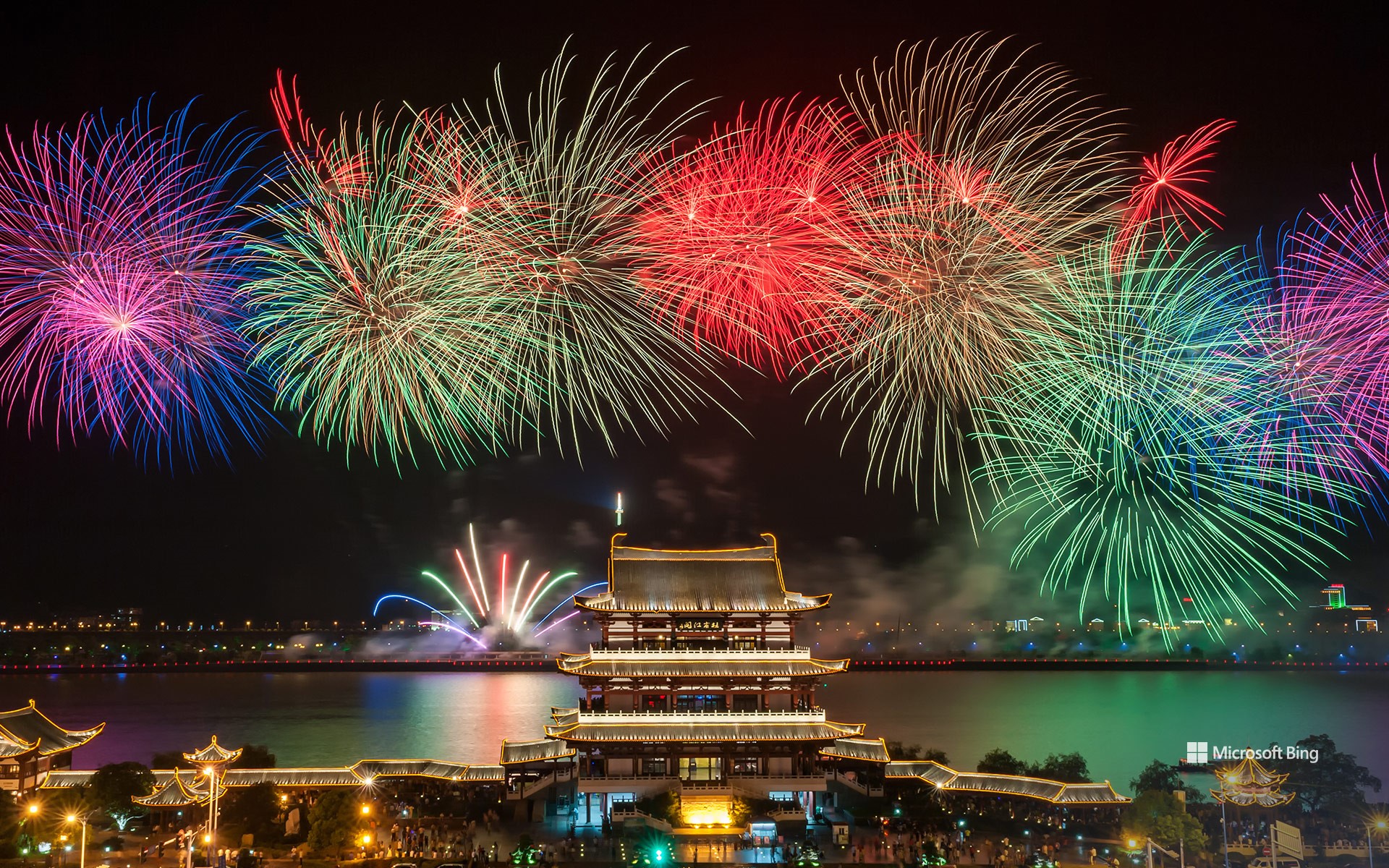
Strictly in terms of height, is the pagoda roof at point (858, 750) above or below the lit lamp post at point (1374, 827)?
above

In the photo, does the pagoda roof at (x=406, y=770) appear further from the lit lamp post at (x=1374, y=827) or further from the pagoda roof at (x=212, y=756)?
the lit lamp post at (x=1374, y=827)

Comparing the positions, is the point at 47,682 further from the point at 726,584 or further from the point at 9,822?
the point at 726,584

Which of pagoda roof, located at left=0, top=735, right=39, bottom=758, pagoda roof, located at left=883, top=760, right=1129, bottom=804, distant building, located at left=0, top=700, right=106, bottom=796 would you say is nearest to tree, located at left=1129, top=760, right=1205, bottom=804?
pagoda roof, located at left=883, top=760, right=1129, bottom=804

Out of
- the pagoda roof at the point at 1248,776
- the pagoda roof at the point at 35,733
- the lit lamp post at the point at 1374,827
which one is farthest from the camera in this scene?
the pagoda roof at the point at 35,733

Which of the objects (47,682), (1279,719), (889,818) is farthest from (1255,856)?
(47,682)

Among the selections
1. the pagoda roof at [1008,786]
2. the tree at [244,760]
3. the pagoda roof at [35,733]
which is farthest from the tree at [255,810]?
the pagoda roof at [1008,786]
